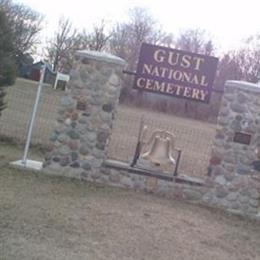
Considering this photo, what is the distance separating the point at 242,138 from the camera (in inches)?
366

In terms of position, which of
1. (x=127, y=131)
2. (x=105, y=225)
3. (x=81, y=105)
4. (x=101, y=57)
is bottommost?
(x=105, y=225)

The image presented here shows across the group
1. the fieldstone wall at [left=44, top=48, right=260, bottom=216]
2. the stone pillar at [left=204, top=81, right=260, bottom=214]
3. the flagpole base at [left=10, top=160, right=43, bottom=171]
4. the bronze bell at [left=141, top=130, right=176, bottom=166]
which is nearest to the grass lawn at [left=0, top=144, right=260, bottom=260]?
the flagpole base at [left=10, top=160, right=43, bottom=171]

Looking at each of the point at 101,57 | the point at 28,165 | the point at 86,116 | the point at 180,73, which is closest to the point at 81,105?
the point at 86,116

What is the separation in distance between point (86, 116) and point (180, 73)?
1758mm

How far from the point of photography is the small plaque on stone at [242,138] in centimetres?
928

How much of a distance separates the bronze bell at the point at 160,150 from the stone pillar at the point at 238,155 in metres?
0.86

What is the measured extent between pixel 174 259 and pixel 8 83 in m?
7.80

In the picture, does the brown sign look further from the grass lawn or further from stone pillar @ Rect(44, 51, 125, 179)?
the grass lawn

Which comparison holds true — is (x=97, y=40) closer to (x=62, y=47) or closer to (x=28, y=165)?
(x=62, y=47)

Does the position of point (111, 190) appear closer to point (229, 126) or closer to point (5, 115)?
point (229, 126)

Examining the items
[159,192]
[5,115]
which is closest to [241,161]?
[159,192]

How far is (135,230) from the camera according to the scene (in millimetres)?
6848

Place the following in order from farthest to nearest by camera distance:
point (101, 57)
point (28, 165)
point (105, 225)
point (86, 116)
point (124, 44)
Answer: point (124, 44), point (28, 165), point (86, 116), point (101, 57), point (105, 225)

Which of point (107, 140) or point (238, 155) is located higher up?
point (238, 155)
